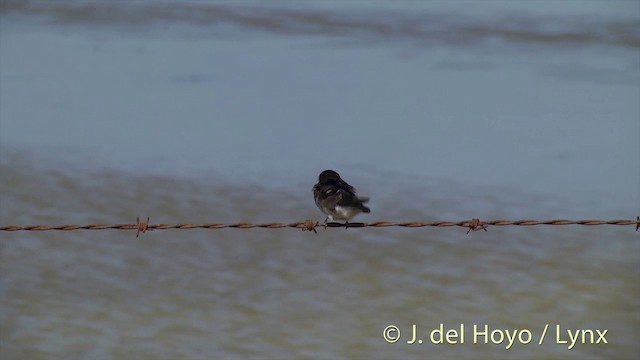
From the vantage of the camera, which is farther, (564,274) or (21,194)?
(21,194)

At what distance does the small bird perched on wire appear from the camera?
8.77 m

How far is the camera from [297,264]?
12.7m

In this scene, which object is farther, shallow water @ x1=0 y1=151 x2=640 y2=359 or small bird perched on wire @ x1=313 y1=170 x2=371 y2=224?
shallow water @ x1=0 y1=151 x2=640 y2=359

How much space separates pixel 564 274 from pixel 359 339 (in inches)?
81.8

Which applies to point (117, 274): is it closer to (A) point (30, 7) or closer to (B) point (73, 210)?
(B) point (73, 210)

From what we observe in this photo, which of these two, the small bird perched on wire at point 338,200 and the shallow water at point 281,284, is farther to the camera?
the shallow water at point 281,284

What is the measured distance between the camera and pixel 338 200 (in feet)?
29.0

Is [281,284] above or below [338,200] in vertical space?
above

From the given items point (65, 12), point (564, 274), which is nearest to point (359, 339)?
point (564, 274)

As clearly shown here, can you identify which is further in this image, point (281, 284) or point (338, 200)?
point (281, 284)

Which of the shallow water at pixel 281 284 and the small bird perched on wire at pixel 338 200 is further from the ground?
the shallow water at pixel 281 284

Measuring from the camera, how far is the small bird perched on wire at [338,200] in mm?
8766

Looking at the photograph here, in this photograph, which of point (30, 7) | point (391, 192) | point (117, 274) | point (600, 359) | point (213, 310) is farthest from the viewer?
point (30, 7)

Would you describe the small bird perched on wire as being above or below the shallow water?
below
